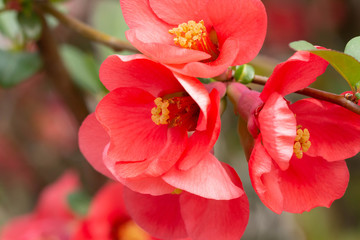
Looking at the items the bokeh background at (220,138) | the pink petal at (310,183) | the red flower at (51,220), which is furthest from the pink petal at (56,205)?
the pink petal at (310,183)

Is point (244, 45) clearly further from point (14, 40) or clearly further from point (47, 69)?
point (14, 40)

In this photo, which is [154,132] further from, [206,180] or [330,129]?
[330,129]

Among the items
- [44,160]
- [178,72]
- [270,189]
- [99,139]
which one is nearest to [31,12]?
[99,139]

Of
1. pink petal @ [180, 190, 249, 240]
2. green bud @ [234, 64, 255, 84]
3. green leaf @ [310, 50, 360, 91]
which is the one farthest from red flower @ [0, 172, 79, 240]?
green leaf @ [310, 50, 360, 91]

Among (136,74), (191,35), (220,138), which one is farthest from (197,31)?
(220,138)

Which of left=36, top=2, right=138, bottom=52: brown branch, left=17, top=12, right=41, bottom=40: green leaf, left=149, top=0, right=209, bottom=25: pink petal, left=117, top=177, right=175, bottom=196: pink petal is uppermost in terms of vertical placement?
left=149, top=0, right=209, bottom=25: pink petal

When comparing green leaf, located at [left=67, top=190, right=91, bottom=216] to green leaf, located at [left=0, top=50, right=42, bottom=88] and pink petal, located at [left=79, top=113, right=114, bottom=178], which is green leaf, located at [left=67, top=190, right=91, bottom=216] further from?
pink petal, located at [left=79, top=113, right=114, bottom=178]
